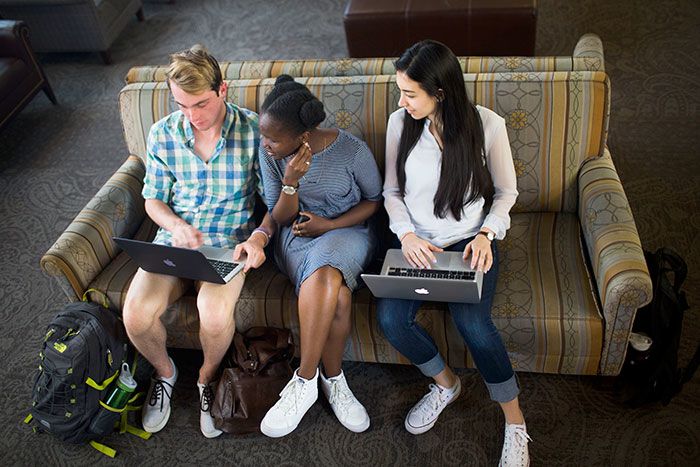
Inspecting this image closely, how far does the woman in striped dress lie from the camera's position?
2.12 m

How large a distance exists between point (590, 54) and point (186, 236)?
1446 mm

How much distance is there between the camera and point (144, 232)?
261 centimetres

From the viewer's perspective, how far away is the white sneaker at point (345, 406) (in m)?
2.26

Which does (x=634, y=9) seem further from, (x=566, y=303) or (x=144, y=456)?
(x=144, y=456)

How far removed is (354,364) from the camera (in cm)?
249

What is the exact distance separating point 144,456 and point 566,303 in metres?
1.36

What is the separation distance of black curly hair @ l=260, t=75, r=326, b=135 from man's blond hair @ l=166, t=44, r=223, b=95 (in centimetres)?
22

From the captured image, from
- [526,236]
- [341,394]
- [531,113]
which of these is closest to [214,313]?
[341,394]

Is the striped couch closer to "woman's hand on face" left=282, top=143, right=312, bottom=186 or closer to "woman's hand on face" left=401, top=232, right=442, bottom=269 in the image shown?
"woman's hand on face" left=401, top=232, right=442, bottom=269

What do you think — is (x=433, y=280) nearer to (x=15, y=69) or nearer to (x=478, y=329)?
(x=478, y=329)

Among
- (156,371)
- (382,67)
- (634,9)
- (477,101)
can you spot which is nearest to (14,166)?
(156,371)

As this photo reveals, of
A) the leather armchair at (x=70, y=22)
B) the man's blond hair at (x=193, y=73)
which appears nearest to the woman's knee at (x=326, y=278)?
the man's blond hair at (x=193, y=73)

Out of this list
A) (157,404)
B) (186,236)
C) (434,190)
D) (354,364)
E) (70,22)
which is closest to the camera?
(434,190)

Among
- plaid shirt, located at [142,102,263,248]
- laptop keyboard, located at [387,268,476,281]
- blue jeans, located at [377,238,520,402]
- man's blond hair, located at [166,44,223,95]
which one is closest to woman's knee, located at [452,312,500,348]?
blue jeans, located at [377,238,520,402]
